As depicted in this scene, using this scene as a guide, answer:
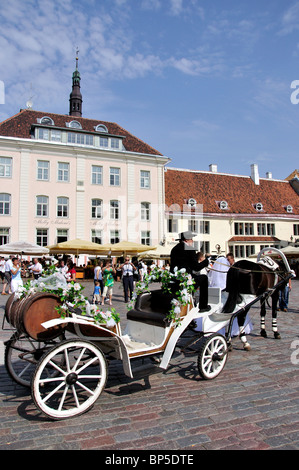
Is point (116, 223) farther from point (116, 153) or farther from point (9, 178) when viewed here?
point (9, 178)

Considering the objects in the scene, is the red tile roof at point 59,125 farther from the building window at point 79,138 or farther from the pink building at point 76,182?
the building window at point 79,138

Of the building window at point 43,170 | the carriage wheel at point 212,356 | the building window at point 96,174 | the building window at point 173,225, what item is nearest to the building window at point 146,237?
the building window at point 173,225

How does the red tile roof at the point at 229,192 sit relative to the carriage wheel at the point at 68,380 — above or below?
above

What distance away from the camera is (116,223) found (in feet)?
109

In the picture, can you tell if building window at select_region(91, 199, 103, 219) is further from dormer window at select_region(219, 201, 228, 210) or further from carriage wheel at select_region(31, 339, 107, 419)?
carriage wheel at select_region(31, 339, 107, 419)

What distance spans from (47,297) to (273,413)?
275cm

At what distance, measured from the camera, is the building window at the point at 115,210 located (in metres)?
33.3

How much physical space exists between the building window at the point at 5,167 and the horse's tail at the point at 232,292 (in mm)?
27650

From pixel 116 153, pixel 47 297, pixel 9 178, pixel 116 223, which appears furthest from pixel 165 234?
pixel 47 297

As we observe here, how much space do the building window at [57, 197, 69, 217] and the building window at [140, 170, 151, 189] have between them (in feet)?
24.5

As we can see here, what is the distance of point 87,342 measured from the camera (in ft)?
12.7

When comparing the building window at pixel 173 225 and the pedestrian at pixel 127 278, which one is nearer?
the pedestrian at pixel 127 278

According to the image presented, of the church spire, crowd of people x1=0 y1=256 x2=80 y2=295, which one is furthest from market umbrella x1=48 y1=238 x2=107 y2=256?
the church spire

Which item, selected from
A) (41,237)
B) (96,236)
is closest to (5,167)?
Result: (41,237)
